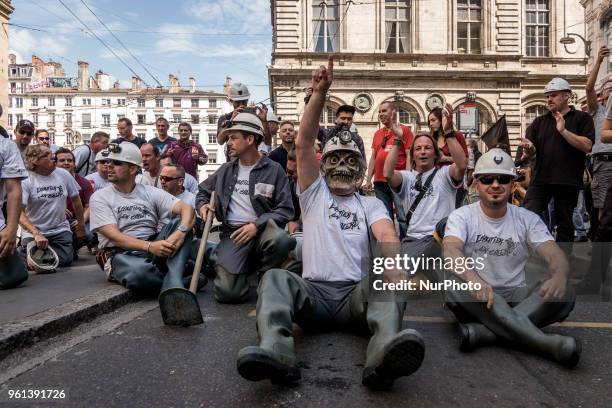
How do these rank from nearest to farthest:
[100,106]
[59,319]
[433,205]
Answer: [59,319] → [433,205] → [100,106]

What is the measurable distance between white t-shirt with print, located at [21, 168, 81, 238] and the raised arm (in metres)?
4.14

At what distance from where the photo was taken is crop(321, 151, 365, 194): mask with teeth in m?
3.38

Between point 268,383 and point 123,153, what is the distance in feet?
9.93

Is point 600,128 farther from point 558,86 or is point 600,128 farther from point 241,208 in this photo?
point 241,208

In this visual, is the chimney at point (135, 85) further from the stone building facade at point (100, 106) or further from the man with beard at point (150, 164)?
the man with beard at point (150, 164)

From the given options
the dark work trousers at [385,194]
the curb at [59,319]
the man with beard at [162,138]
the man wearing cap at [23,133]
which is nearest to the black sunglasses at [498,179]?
the curb at [59,319]

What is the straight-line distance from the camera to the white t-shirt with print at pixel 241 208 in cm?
473

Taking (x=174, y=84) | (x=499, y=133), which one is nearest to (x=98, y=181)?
(x=499, y=133)

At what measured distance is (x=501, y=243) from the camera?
11.2 ft

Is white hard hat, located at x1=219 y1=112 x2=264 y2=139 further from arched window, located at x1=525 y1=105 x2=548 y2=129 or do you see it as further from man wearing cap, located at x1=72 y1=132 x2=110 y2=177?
arched window, located at x1=525 y1=105 x2=548 y2=129

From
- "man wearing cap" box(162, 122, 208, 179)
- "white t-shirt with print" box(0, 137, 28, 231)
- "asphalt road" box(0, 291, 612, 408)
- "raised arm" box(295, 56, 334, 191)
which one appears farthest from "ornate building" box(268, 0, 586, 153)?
"asphalt road" box(0, 291, 612, 408)

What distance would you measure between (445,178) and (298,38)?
21.1 meters

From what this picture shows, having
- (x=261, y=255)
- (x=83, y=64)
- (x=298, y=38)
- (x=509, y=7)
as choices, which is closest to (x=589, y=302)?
(x=261, y=255)

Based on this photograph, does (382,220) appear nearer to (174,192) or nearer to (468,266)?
(468,266)
